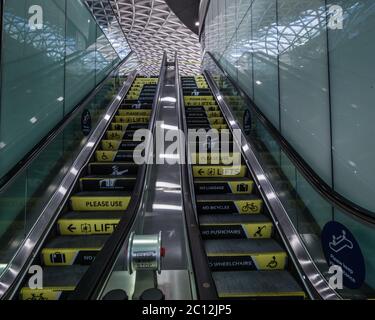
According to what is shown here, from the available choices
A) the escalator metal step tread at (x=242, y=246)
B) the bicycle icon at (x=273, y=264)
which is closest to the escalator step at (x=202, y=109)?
the escalator metal step tread at (x=242, y=246)

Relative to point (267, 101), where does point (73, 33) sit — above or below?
above

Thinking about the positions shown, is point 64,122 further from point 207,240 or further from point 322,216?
point 322,216

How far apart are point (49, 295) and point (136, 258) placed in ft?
4.51

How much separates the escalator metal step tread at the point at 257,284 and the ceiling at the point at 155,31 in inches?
744

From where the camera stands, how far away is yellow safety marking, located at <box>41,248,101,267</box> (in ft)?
9.19

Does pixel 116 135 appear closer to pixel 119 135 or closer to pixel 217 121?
pixel 119 135

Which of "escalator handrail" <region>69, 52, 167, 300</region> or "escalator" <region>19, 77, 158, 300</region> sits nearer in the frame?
"escalator handrail" <region>69, 52, 167, 300</region>

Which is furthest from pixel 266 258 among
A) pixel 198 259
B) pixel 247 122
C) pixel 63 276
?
pixel 247 122

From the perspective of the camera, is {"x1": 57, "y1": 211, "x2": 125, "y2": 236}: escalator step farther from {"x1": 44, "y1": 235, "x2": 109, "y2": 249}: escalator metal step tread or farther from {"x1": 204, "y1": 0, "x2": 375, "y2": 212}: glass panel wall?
{"x1": 204, "y1": 0, "x2": 375, "y2": 212}: glass panel wall

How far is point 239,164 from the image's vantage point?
14.4 ft

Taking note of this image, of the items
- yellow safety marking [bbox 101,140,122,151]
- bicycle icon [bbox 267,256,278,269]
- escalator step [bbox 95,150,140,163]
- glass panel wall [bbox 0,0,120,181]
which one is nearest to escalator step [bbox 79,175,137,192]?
escalator step [bbox 95,150,140,163]

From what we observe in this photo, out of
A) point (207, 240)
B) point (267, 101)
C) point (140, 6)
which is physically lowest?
point (207, 240)
